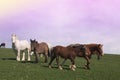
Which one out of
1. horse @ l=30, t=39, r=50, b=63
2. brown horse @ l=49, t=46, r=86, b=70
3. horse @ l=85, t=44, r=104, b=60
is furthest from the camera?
horse @ l=30, t=39, r=50, b=63

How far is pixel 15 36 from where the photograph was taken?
37.1 metres

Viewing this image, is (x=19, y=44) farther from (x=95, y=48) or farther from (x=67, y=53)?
(x=67, y=53)

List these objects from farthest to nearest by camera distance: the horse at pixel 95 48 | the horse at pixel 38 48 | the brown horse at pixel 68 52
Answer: the horse at pixel 38 48 < the horse at pixel 95 48 < the brown horse at pixel 68 52

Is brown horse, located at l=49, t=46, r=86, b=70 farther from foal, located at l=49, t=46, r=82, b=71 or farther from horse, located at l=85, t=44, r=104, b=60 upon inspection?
horse, located at l=85, t=44, r=104, b=60

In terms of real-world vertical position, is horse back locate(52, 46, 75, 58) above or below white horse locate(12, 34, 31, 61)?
below

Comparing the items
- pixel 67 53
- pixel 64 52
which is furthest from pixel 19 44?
pixel 67 53

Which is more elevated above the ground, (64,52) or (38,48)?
(38,48)

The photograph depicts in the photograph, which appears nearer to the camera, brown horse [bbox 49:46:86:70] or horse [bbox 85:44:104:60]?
brown horse [bbox 49:46:86:70]

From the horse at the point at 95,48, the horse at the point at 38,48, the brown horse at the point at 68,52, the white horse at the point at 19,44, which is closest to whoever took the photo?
the brown horse at the point at 68,52

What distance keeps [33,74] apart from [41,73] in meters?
0.97

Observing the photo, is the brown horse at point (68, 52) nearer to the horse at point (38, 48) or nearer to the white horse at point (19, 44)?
the horse at point (38, 48)

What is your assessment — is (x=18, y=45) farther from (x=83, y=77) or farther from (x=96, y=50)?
(x=83, y=77)

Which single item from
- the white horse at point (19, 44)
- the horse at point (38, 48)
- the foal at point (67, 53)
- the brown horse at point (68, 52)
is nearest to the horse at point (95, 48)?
the brown horse at point (68, 52)

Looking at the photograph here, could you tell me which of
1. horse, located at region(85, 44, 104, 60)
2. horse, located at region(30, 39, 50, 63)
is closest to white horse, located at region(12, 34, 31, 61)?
horse, located at region(30, 39, 50, 63)
